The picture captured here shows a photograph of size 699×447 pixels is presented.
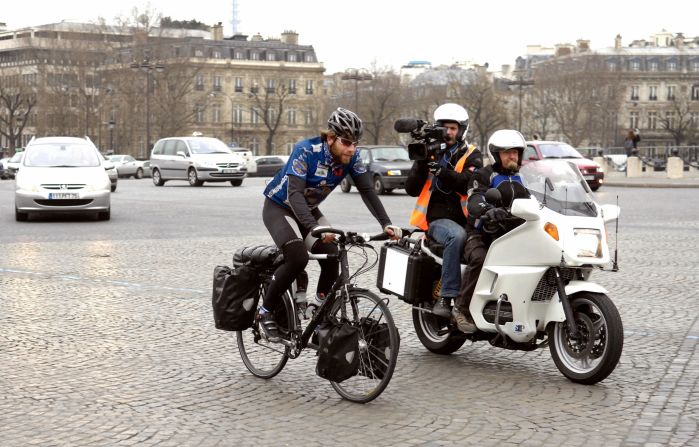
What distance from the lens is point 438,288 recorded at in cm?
764

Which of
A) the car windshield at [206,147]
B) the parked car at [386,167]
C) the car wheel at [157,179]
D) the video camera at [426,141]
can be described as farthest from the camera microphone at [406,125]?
the car wheel at [157,179]

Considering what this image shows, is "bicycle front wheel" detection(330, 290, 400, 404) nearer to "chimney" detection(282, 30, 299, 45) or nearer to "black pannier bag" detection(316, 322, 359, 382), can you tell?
"black pannier bag" detection(316, 322, 359, 382)

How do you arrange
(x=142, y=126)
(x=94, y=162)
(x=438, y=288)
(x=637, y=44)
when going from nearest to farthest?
(x=438, y=288)
(x=94, y=162)
(x=142, y=126)
(x=637, y=44)

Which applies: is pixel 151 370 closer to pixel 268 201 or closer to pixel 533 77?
pixel 268 201

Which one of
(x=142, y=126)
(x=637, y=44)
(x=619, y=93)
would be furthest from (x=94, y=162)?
(x=637, y=44)

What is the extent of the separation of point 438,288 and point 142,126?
8551 centimetres

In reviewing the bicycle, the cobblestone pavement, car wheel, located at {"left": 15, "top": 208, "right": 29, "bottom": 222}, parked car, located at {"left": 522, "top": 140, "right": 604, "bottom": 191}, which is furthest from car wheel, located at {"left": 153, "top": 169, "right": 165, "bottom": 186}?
the bicycle

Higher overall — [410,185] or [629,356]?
[410,185]

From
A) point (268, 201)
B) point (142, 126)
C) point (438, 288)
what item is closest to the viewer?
point (268, 201)

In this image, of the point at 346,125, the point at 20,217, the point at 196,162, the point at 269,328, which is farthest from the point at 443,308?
the point at 196,162

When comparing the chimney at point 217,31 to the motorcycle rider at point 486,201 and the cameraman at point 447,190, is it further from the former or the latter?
the motorcycle rider at point 486,201

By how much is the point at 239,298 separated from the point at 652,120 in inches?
5547

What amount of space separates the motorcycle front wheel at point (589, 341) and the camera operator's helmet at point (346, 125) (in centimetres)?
163

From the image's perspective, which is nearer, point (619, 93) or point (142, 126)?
point (142, 126)
